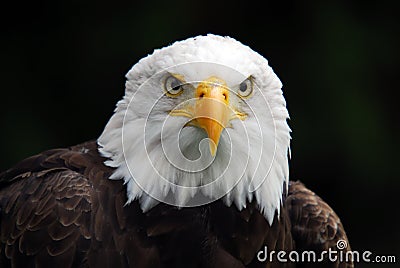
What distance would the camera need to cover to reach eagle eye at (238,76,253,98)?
2.89 m

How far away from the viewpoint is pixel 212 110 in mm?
2695

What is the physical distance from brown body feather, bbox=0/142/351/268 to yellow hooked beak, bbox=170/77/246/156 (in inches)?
16.9

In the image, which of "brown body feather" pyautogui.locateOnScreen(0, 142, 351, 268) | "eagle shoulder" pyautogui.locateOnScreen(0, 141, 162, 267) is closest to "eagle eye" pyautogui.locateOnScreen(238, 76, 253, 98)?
"brown body feather" pyautogui.locateOnScreen(0, 142, 351, 268)

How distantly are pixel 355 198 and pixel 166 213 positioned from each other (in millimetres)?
3129

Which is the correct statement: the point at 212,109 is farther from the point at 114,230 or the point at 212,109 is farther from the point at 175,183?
the point at 114,230

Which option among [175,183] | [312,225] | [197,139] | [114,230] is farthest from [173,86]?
[312,225]

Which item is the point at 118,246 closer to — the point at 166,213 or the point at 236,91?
the point at 166,213

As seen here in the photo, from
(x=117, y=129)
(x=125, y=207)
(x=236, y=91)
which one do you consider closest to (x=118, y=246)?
(x=125, y=207)

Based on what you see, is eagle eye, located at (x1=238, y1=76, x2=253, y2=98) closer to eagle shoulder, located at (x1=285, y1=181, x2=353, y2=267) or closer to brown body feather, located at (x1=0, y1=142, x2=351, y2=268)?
brown body feather, located at (x1=0, y1=142, x2=351, y2=268)

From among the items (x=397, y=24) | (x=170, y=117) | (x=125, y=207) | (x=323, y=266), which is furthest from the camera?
(x=397, y=24)

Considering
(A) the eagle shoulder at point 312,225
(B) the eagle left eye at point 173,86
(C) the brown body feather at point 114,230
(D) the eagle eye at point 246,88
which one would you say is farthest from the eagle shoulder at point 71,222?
(A) the eagle shoulder at point 312,225

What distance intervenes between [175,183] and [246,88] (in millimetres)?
454

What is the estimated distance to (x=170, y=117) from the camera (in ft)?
9.40

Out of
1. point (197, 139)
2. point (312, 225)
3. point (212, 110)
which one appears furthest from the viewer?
point (312, 225)
